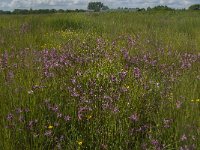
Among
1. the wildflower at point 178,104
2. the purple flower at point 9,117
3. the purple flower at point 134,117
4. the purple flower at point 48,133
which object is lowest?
the purple flower at point 48,133

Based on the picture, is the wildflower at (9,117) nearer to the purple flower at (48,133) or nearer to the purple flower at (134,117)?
the purple flower at (48,133)

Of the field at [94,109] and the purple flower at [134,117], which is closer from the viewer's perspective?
the field at [94,109]

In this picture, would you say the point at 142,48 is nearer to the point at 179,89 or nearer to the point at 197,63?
the point at 197,63

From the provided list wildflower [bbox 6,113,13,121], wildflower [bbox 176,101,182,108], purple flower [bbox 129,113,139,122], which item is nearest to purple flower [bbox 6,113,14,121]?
wildflower [bbox 6,113,13,121]

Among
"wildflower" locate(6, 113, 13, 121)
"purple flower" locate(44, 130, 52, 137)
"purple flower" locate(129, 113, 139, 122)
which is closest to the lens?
"purple flower" locate(44, 130, 52, 137)

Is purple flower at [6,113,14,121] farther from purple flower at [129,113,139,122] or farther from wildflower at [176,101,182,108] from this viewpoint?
wildflower at [176,101,182,108]

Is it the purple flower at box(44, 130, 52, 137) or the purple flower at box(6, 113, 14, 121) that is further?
the purple flower at box(6, 113, 14, 121)

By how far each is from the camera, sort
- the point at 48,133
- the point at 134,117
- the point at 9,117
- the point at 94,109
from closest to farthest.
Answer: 1. the point at 48,133
2. the point at 9,117
3. the point at 134,117
4. the point at 94,109

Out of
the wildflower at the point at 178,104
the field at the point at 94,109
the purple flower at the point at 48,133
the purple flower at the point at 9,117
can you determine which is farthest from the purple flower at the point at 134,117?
the purple flower at the point at 9,117

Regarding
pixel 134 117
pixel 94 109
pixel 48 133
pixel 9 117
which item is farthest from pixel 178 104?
pixel 9 117

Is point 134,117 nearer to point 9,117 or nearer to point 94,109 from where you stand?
point 94,109

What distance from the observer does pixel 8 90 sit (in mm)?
3020

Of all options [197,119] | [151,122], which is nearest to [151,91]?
[151,122]

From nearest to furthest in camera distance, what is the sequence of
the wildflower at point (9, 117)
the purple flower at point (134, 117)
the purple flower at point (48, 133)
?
the purple flower at point (48, 133) < the wildflower at point (9, 117) < the purple flower at point (134, 117)
